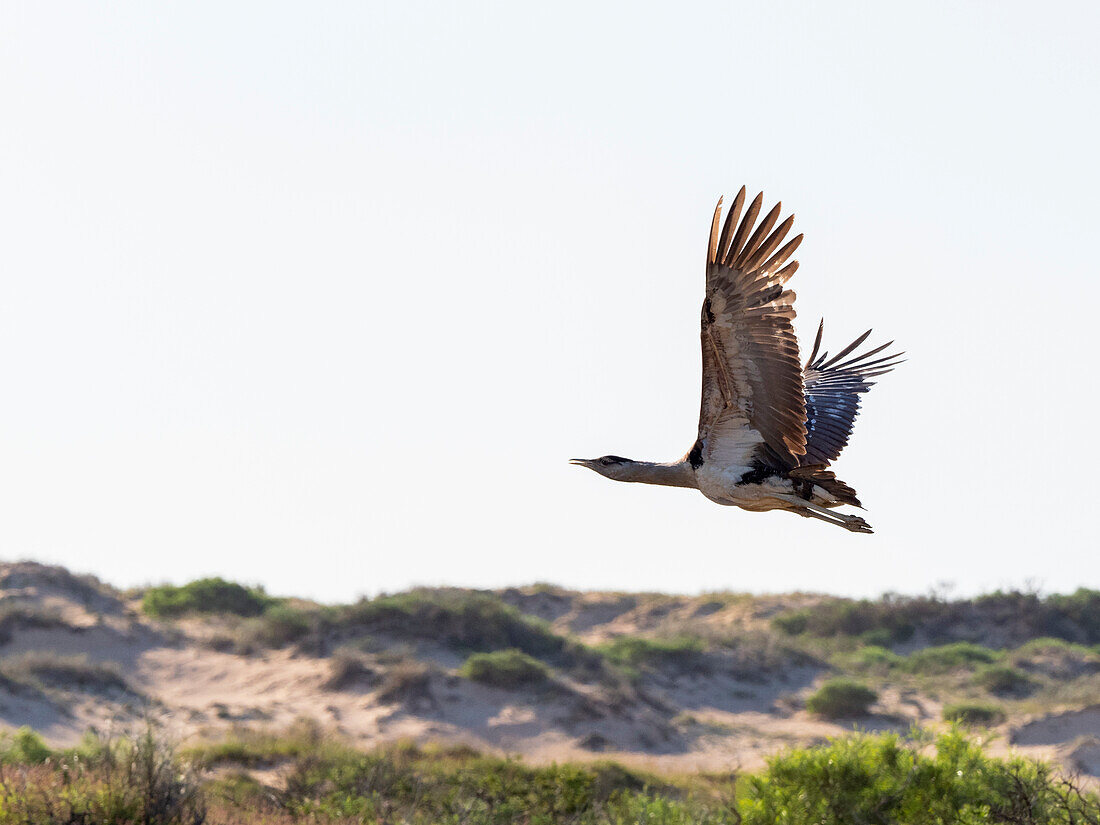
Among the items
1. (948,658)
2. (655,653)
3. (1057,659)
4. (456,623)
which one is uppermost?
(456,623)

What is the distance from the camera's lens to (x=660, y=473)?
7.90 metres

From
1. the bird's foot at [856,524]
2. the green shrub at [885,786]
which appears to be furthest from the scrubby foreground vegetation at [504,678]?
the bird's foot at [856,524]

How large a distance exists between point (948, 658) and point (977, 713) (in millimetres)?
8028

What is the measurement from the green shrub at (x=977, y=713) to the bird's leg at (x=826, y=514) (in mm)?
22585

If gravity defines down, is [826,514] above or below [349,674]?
above

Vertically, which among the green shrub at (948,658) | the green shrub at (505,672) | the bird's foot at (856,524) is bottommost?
the green shrub at (505,672)

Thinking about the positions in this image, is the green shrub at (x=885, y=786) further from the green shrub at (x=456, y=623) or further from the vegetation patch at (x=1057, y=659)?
the vegetation patch at (x=1057, y=659)

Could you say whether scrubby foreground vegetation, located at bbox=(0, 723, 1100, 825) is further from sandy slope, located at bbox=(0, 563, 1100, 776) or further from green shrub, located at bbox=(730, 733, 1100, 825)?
sandy slope, located at bbox=(0, 563, 1100, 776)

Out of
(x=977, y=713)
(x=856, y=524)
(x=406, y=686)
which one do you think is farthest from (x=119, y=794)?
(x=977, y=713)

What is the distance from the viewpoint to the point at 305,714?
1032 inches

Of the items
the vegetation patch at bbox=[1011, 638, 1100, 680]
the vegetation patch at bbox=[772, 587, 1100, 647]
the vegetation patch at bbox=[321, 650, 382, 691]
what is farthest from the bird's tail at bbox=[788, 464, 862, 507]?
the vegetation patch at bbox=[772, 587, 1100, 647]

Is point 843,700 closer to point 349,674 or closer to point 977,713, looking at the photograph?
point 977,713

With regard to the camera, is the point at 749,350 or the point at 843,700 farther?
the point at 843,700

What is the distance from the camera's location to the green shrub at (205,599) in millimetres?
34375
